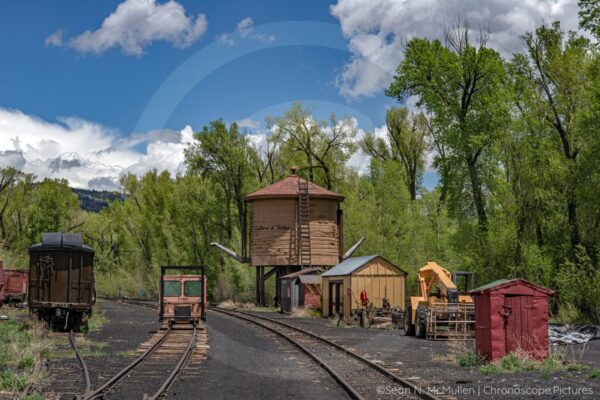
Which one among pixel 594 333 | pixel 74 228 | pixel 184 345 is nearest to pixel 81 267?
pixel 184 345

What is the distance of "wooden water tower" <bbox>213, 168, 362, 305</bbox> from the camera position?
45.3 m

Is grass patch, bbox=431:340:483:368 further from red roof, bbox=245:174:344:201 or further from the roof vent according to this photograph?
red roof, bbox=245:174:344:201

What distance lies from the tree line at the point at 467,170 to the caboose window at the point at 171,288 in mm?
15454

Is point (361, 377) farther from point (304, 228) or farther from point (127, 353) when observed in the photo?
point (304, 228)

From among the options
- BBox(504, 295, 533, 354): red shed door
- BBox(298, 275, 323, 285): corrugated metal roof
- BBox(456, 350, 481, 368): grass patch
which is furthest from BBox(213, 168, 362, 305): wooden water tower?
BBox(504, 295, 533, 354): red shed door

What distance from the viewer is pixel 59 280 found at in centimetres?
2503

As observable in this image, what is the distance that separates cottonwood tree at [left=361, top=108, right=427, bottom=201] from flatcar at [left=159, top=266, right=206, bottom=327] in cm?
3447

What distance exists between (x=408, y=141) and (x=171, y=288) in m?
36.4

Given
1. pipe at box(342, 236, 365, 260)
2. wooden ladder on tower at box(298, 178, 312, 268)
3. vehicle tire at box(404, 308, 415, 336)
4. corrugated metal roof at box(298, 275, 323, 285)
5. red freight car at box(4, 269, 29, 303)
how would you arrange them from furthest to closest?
1. pipe at box(342, 236, 365, 260)
2. wooden ladder on tower at box(298, 178, 312, 268)
3. red freight car at box(4, 269, 29, 303)
4. corrugated metal roof at box(298, 275, 323, 285)
5. vehicle tire at box(404, 308, 415, 336)

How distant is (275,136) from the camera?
61.8m

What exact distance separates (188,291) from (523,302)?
1391 cm

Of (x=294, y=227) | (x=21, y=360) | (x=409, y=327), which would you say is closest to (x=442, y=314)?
(x=409, y=327)

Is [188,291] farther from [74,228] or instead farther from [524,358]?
[74,228]

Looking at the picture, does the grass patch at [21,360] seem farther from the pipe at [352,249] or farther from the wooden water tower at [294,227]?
the pipe at [352,249]
